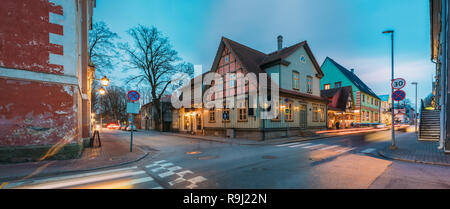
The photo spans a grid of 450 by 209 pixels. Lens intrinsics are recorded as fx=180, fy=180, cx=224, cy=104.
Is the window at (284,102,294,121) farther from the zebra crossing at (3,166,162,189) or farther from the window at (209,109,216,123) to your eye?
the zebra crossing at (3,166,162,189)

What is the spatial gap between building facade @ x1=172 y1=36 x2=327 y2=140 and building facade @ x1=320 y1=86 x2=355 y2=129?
798 cm

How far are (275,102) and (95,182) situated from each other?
14.7 m

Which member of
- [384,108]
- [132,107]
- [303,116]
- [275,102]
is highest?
[275,102]

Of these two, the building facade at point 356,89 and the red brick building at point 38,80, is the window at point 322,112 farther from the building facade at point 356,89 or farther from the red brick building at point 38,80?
the red brick building at point 38,80

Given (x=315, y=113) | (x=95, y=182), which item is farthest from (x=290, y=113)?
(x=95, y=182)

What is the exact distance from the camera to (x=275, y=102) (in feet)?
55.3

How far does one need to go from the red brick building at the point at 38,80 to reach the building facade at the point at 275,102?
37.9 ft

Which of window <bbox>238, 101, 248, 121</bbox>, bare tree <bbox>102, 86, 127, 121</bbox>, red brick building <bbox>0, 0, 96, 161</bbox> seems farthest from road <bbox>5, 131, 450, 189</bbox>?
bare tree <bbox>102, 86, 127, 121</bbox>

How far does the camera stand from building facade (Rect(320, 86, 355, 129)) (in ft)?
96.5

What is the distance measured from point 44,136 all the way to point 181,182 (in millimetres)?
6538

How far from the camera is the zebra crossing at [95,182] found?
455cm

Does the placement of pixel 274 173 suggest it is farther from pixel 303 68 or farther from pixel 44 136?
pixel 303 68

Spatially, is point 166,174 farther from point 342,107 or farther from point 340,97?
point 340,97
